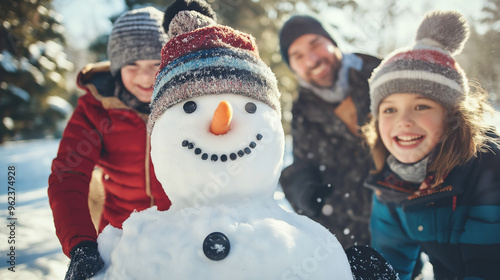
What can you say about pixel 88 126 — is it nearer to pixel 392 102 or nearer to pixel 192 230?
pixel 192 230

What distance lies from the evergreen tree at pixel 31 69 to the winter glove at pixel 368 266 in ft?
13.1

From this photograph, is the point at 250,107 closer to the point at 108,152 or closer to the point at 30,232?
the point at 108,152

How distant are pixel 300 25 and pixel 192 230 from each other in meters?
1.77

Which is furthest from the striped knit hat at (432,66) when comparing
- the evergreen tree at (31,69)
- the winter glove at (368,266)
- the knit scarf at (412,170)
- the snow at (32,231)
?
the evergreen tree at (31,69)

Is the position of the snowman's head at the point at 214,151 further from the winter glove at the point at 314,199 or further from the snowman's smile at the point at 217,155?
the winter glove at the point at 314,199

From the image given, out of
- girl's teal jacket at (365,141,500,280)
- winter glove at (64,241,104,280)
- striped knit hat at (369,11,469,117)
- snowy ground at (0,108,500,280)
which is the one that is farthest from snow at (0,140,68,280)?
striped knit hat at (369,11,469,117)

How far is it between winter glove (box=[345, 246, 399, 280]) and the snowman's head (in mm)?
350

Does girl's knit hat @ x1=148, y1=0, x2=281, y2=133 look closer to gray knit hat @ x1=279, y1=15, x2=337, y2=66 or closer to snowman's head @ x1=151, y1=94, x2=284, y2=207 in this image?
snowman's head @ x1=151, y1=94, x2=284, y2=207

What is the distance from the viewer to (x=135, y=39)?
1.37 metres

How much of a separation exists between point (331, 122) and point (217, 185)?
1.51 meters

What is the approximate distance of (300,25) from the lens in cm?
207

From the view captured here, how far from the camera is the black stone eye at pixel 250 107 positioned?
826 millimetres

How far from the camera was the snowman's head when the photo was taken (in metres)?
0.77

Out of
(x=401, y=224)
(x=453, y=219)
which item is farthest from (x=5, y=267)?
(x=453, y=219)
